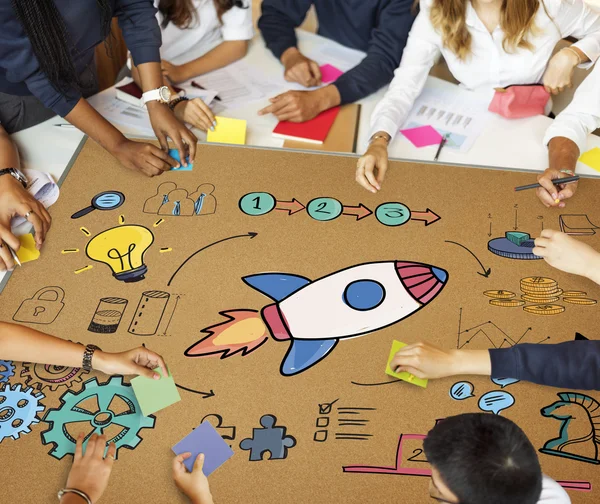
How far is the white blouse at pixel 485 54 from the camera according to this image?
5.73ft

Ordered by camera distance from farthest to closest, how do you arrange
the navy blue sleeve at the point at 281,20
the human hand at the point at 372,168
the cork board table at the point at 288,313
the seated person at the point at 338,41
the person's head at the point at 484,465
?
1. the navy blue sleeve at the point at 281,20
2. the seated person at the point at 338,41
3. the human hand at the point at 372,168
4. the cork board table at the point at 288,313
5. the person's head at the point at 484,465

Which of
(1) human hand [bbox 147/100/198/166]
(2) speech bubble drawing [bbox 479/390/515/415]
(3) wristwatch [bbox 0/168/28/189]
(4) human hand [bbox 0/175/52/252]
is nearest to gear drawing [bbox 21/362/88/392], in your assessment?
(4) human hand [bbox 0/175/52/252]

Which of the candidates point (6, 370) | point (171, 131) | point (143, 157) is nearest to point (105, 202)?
point (143, 157)

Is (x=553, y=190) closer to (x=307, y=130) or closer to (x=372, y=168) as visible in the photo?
(x=372, y=168)

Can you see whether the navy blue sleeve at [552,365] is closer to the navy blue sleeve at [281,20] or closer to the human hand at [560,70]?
the human hand at [560,70]

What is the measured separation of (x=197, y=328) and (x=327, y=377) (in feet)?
0.94

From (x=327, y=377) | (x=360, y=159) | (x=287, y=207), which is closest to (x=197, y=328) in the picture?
(x=327, y=377)

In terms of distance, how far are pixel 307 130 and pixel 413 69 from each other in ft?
1.23

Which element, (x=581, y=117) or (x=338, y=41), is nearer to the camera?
(x=581, y=117)

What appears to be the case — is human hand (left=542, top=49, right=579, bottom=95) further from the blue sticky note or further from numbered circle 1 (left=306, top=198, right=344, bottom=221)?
the blue sticky note

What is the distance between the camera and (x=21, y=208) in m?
1.44

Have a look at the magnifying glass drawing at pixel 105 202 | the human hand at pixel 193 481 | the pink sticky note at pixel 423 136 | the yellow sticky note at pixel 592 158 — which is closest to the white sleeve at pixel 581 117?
the yellow sticky note at pixel 592 158

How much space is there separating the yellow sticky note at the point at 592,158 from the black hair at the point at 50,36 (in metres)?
1.32

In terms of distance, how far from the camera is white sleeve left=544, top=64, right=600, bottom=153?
1646mm
